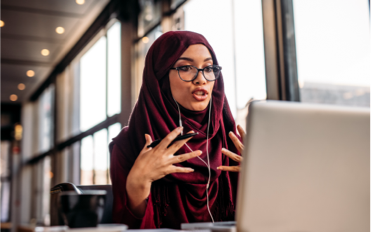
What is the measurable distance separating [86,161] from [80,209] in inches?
193

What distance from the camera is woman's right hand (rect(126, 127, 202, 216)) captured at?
167cm

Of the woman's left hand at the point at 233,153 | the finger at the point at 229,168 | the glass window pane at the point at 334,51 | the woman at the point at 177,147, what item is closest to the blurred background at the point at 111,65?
the glass window pane at the point at 334,51

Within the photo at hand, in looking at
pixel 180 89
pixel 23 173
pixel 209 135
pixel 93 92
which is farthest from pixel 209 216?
pixel 23 173

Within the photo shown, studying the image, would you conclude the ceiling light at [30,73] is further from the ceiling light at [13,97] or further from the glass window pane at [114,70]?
the glass window pane at [114,70]

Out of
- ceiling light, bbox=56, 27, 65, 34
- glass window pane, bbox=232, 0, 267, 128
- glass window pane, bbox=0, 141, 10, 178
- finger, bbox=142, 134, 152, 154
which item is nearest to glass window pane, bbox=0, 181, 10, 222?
glass window pane, bbox=0, 141, 10, 178

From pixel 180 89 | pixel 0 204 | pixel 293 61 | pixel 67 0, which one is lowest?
pixel 0 204

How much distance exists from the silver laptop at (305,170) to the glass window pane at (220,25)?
1.38 metres

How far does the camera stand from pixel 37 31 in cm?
536

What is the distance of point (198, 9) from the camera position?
2.64m

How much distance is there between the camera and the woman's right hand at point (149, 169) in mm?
1669

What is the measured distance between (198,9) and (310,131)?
6.66ft

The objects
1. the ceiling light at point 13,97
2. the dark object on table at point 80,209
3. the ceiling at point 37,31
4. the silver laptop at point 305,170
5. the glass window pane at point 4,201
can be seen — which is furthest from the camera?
the glass window pane at point 4,201

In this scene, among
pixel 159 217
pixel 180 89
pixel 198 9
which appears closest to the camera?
pixel 159 217

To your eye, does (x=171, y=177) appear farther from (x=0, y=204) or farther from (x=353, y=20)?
(x=0, y=204)
